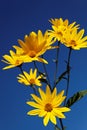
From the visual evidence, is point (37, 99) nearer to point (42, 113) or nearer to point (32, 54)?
point (42, 113)

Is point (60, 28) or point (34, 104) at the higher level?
point (60, 28)

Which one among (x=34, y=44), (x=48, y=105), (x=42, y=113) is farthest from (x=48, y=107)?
(x=34, y=44)

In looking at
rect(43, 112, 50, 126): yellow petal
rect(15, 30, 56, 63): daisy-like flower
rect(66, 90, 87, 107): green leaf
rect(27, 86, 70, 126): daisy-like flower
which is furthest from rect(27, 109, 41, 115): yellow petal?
rect(15, 30, 56, 63): daisy-like flower

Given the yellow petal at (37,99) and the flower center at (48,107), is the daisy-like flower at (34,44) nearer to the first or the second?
the yellow petal at (37,99)

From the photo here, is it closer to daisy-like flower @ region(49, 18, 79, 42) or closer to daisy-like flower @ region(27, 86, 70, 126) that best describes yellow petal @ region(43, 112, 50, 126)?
daisy-like flower @ region(27, 86, 70, 126)

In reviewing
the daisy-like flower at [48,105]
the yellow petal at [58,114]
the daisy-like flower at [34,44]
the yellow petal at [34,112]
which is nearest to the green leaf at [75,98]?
the daisy-like flower at [48,105]

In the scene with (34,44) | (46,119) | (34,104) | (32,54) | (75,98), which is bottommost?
(46,119)
